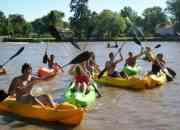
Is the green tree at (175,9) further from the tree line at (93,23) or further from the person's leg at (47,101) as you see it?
Result: the person's leg at (47,101)

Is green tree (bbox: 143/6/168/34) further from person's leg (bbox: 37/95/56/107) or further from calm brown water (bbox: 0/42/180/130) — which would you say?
person's leg (bbox: 37/95/56/107)

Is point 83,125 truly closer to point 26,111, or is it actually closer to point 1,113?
point 26,111

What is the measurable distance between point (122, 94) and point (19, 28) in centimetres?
8340

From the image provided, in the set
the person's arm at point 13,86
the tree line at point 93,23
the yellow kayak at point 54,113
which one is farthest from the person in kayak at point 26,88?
the tree line at point 93,23

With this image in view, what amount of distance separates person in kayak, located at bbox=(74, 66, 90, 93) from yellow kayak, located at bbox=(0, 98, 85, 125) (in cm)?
216

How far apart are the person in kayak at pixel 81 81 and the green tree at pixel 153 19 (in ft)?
301

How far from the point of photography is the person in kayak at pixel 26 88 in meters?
10.5

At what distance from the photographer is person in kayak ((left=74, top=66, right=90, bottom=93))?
12635 millimetres

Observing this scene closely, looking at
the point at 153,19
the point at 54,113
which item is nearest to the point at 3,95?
the point at 54,113

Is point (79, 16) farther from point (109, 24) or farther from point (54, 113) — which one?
point (54, 113)

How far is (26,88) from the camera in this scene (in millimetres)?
10562

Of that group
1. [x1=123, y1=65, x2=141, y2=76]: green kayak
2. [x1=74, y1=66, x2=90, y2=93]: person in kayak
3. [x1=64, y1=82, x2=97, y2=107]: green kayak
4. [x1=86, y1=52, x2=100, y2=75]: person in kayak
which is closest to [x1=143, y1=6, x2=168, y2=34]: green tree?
[x1=123, y1=65, x2=141, y2=76]: green kayak

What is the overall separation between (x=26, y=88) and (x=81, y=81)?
2.60m

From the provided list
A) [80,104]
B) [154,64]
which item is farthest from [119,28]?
[80,104]
